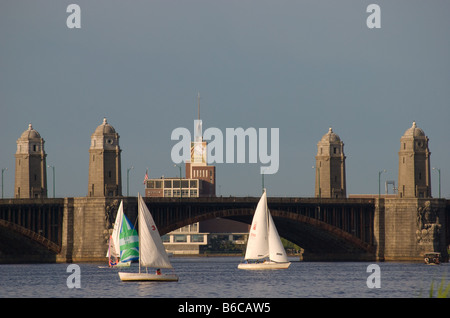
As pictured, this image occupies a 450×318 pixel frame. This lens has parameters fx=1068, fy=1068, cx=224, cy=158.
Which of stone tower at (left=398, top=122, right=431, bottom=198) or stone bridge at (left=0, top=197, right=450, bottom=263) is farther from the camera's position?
stone tower at (left=398, top=122, right=431, bottom=198)

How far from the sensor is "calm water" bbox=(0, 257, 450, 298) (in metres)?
102

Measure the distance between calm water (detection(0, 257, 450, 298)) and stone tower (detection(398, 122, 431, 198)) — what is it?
1711 inches

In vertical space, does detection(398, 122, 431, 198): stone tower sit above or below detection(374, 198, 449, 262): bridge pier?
above

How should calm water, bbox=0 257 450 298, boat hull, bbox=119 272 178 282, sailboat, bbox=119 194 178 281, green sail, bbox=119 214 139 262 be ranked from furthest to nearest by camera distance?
green sail, bbox=119 214 139 262 < boat hull, bbox=119 272 178 282 < sailboat, bbox=119 194 178 281 < calm water, bbox=0 257 450 298

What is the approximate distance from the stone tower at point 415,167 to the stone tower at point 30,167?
213ft

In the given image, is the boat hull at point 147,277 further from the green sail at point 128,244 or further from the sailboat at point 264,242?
the sailboat at point 264,242

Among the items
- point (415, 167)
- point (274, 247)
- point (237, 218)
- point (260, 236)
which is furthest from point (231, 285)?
point (415, 167)

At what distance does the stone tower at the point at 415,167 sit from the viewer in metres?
193

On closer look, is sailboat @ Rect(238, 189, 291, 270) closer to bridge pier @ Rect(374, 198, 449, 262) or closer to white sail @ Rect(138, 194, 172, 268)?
bridge pier @ Rect(374, 198, 449, 262)

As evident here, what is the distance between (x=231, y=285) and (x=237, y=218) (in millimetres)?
73216

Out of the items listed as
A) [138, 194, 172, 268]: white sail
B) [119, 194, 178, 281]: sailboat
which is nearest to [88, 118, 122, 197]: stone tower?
[119, 194, 178, 281]: sailboat

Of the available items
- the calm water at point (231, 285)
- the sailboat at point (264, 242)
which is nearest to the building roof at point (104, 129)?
the calm water at point (231, 285)

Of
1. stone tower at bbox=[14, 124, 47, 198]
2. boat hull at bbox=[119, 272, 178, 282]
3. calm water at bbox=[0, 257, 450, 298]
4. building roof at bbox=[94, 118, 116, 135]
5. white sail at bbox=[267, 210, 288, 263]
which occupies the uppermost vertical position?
building roof at bbox=[94, 118, 116, 135]
